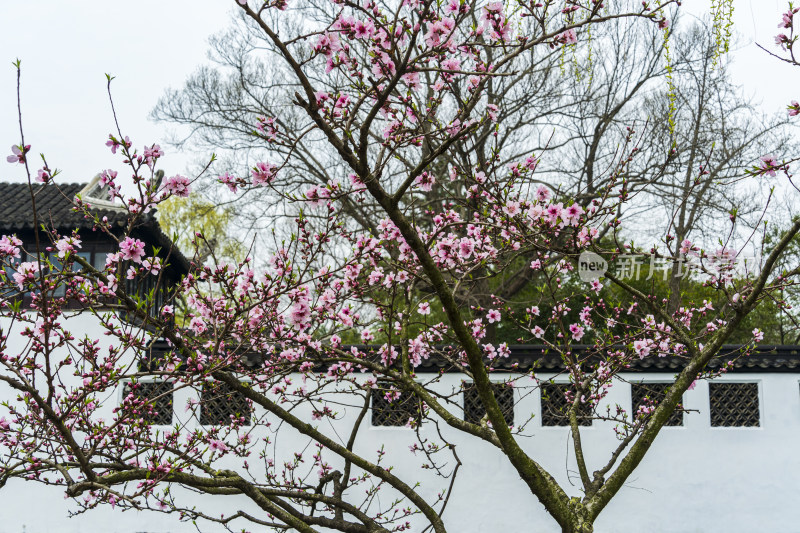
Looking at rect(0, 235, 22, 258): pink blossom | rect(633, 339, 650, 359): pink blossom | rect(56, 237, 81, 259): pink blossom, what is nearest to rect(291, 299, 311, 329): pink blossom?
rect(56, 237, 81, 259): pink blossom

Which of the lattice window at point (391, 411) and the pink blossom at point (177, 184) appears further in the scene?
the lattice window at point (391, 411)

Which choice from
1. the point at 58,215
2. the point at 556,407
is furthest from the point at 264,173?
the point at 58,215

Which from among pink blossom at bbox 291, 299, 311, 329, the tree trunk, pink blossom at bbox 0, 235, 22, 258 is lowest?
the tree trunk

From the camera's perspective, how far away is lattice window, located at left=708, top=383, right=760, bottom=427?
678 centimetres

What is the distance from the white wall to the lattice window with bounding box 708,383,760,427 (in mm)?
85

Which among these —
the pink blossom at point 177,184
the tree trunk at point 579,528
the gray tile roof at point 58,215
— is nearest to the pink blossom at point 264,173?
the pink blossom at point 177,184

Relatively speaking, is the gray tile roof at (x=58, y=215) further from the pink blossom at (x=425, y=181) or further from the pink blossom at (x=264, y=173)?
the pink blossom at (x=425, y=181)

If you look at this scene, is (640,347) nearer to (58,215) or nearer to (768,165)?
(768,165)

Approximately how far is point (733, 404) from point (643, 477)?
1241mm

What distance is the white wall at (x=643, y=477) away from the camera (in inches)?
254

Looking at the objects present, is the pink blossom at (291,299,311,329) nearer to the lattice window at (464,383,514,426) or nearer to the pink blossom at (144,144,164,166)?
the pink blossom at (144,144,164,166)

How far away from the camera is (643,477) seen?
656 cm

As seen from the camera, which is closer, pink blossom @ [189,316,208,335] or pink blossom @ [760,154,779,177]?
pink blossom @ [760,154,779,177]

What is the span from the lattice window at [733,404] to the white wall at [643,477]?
0.08 m
